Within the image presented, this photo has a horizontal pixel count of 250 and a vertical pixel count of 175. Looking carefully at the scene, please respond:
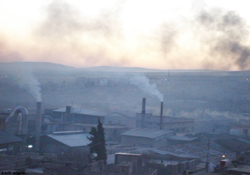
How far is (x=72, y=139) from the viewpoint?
24.5 meters

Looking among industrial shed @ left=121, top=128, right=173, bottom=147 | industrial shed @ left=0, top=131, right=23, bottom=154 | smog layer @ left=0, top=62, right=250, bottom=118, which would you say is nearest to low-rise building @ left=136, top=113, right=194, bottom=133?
industrial shed @ left=121, top=128, right=173, bottom=147

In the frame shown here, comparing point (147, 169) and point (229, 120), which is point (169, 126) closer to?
point (229, 120)

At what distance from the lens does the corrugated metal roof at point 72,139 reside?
23.3 m

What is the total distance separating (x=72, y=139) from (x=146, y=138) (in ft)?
19.0

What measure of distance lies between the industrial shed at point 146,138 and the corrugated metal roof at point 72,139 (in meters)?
3.69

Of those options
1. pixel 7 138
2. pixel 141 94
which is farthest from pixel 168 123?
pixel 141 94

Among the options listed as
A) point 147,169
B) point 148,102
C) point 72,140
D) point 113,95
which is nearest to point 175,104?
point 148,102

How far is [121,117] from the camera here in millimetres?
35594

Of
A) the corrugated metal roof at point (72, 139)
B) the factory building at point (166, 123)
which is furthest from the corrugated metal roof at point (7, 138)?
the factory building at point (166, 123)

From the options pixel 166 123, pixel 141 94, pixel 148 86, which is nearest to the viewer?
pixel 166 123

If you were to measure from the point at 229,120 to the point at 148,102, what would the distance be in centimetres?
1544

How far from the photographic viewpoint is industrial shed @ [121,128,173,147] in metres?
25.6

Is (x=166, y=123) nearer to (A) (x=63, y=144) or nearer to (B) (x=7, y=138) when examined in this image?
(A) (x=63, y=144)

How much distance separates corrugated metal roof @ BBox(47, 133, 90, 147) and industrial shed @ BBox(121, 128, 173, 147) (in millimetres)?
3694
